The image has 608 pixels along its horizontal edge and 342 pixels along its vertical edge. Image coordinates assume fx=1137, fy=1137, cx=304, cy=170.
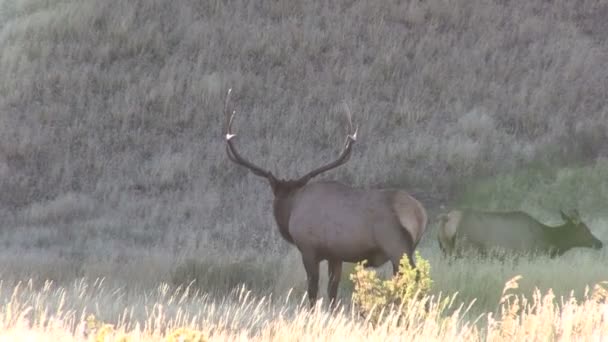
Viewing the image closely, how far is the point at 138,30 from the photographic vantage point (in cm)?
2884

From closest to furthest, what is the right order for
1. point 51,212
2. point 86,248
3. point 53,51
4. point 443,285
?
1. point 443,285
2. point 86,248
3. point 51,212
4. point 53,51

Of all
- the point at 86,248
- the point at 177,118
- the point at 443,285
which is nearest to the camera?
the point at 443,285

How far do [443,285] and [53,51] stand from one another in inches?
695

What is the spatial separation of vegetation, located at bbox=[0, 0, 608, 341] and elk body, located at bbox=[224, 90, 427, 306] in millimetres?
1335

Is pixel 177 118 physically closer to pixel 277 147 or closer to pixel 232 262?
pixel 277 147

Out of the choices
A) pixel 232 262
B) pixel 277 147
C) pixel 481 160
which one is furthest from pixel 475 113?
pixel 232 262

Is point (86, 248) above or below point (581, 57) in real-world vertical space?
below

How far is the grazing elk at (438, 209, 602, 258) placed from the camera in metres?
14.7

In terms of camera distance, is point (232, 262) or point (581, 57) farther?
point (581, 57)

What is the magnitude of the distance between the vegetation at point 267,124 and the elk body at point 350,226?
4.38 ft

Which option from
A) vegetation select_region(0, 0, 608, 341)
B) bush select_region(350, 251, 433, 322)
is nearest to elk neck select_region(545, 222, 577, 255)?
vegetation select_region(0, 0, 608, 341)

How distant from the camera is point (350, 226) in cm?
1028

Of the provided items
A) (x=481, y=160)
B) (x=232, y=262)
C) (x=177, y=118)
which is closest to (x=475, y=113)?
(x=481, y=160)

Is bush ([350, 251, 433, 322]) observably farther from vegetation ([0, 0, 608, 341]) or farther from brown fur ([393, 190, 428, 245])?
vegetation ([0, 0, 608, 341])
